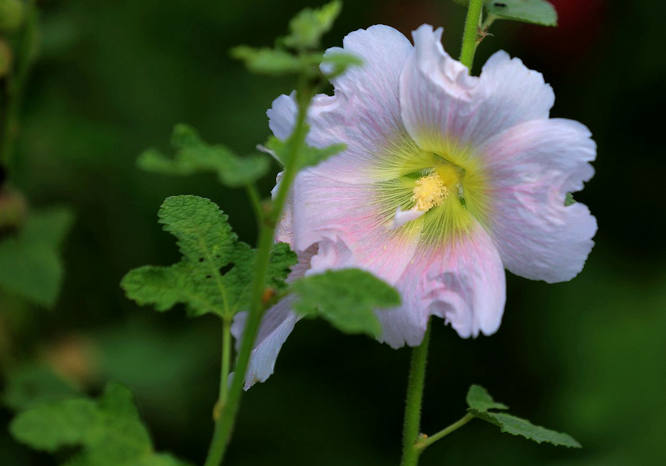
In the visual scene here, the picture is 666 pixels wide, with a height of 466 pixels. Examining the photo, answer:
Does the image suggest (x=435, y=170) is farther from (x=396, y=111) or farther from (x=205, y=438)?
(x=205, y=438)

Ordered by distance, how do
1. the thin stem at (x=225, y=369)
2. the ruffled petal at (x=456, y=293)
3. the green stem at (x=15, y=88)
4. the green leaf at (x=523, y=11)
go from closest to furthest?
the thin stem at (x=225, y=369), the ruffled petal at (x=456, y=293), the green leaf at (x=523, y=11), the green stem at (x=15, y=88)

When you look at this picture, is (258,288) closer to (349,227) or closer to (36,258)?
(349,227)

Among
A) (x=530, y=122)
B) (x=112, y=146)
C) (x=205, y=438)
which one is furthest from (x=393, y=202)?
(x=205, y=438)

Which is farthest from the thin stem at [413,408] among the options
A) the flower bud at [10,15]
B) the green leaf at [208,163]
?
the flower bud at [10,15]

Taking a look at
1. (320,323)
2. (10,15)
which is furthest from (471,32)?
(320,323)

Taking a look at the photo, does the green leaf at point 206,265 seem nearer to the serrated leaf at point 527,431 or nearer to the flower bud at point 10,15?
the serrated leaf at point 527,431

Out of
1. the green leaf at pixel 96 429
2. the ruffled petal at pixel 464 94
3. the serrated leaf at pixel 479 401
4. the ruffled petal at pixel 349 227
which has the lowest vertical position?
the green leaf at pixel 96 429

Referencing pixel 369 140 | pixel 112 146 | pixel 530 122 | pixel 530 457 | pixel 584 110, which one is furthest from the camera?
pixel 584 110
